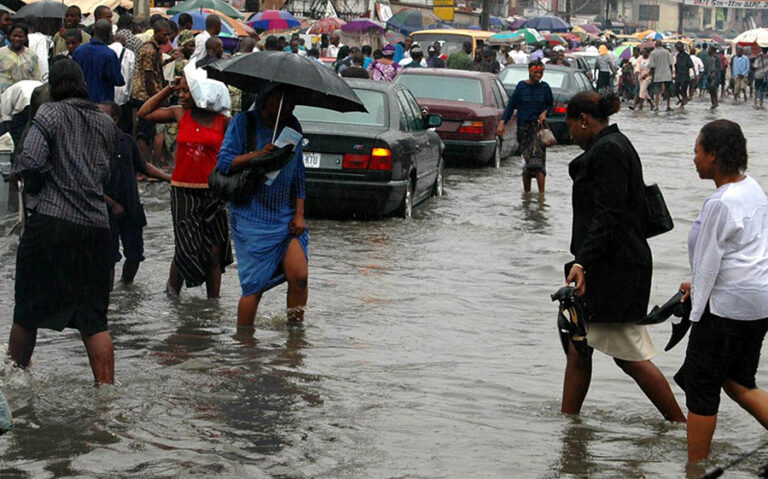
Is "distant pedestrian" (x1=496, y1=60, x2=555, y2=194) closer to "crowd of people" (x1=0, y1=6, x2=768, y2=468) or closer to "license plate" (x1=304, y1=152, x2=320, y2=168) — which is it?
"license plate" (x1=304, y1=152, x2=320, y2=168)

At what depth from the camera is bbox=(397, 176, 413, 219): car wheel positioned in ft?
46.4

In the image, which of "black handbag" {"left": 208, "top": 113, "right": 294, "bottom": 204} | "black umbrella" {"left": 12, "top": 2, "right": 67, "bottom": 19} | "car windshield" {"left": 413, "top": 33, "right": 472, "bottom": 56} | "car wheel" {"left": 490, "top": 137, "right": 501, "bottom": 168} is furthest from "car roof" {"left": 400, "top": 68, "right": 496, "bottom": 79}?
"car windshield" {"left": 413, "top": 33, "right": 472, "bottom": 56}

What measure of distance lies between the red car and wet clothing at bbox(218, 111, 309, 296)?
1087cm

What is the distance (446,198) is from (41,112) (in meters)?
10.5

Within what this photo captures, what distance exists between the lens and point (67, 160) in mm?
6418

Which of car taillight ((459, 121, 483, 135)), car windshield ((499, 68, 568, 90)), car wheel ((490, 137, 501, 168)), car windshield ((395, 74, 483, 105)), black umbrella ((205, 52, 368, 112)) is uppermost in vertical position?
black umbrella ((205, 52, 368, 112))

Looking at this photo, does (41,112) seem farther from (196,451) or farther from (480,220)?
(480,220)

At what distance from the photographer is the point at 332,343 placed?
8602 millimetres

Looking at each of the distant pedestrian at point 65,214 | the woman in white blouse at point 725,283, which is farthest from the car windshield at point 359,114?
the woman in white blouse at point 725,283

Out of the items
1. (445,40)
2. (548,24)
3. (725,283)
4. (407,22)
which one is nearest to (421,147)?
(725,283)

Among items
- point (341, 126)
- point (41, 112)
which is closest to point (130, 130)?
point (341, 126)

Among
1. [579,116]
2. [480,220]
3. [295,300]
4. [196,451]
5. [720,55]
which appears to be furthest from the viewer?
[720,55]

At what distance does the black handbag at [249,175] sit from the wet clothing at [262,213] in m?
0.03

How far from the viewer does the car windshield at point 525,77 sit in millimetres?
26078
